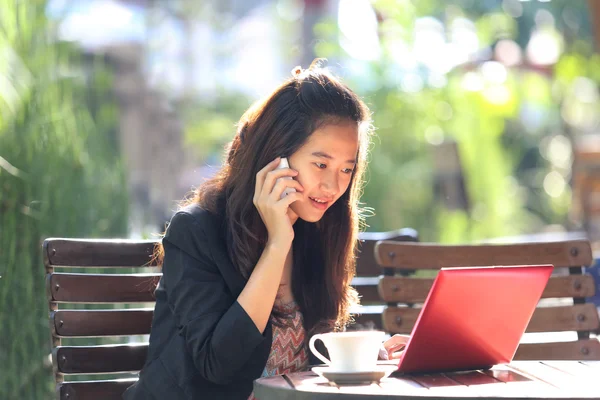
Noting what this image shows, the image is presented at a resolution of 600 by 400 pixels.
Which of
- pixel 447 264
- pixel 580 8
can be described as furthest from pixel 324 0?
pixel 447 264

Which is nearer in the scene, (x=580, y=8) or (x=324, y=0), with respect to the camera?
(x=324, y=0)

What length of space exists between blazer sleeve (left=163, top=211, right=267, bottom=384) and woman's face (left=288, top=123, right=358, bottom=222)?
27 cm

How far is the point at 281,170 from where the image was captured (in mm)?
2279

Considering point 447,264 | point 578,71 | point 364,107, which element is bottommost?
point 447,264

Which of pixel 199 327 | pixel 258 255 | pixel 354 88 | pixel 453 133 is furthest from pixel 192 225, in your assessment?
pixel 453 133

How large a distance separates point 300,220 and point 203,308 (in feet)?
2.01

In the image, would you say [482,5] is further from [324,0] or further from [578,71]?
[578,71]

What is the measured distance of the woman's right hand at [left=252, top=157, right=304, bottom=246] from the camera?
223cm

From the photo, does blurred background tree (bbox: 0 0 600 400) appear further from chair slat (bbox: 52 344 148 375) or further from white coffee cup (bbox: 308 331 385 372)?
white coffee cup (bbox: 308 331 385 372)

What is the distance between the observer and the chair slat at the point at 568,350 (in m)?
2.99

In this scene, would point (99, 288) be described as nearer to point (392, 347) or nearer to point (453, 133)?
point (392, 347)

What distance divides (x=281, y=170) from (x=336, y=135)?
0.55 ft

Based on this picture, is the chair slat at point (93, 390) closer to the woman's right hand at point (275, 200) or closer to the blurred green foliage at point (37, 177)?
the blurred green foliage at point (37, 177)

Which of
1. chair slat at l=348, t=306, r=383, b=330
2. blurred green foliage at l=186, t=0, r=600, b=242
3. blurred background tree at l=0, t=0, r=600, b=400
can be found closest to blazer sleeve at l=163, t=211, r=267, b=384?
blurred background tree at l=0, t=0, r=600, b=400
